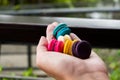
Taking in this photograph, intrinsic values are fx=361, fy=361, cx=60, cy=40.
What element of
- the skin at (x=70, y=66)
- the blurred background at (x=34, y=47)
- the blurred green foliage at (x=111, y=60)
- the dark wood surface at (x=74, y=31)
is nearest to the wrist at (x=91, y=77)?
the skin at (x=70, y=66)

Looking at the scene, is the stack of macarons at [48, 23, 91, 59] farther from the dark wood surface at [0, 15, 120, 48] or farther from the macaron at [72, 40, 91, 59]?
the dark wood surface at [0, 15, 120, 48]

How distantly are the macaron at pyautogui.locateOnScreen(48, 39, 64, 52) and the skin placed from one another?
2 centimetres

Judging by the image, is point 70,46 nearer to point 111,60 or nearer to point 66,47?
point 66,47

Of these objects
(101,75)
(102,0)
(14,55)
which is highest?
(101,75)

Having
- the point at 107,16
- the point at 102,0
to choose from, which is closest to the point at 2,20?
the point at 107,16

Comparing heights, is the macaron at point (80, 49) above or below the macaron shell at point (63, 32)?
below

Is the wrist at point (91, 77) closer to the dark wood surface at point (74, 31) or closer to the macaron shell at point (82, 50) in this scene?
the macaron shell at point (82, 50)

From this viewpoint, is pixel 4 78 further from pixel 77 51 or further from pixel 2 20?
pixel 77 51

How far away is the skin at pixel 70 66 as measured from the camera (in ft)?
3.11

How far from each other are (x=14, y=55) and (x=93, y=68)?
327cm

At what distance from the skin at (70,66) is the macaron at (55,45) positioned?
0.02m

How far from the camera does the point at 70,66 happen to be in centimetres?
95

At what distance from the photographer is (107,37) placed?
1.39 m

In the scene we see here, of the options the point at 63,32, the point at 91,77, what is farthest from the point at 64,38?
the point at 91,77
